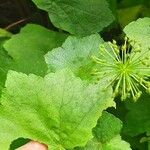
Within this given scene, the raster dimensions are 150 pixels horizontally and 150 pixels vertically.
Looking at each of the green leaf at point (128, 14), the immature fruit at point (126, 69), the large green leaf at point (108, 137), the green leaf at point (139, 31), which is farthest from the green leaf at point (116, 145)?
the green leaf at point (128, 14)

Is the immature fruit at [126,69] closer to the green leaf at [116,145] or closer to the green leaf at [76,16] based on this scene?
the green leaf at [116,145]

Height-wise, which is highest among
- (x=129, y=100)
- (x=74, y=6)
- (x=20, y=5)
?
(x=74, y=6)

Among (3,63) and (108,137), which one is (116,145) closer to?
Result: (108,137)

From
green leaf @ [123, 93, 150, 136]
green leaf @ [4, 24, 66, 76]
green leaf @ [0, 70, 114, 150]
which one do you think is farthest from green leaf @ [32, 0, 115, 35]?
green leaf @ [0, 70, 114, 150]

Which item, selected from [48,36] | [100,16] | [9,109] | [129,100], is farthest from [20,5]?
[9,109]

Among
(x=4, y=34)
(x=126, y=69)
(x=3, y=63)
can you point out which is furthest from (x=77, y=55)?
(x=4, y=34)

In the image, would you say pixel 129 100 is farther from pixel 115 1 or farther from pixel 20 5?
pixel 20 5

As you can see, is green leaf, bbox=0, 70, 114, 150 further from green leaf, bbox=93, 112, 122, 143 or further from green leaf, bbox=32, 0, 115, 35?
green leaf, bbox=32, 0, 115, 35
